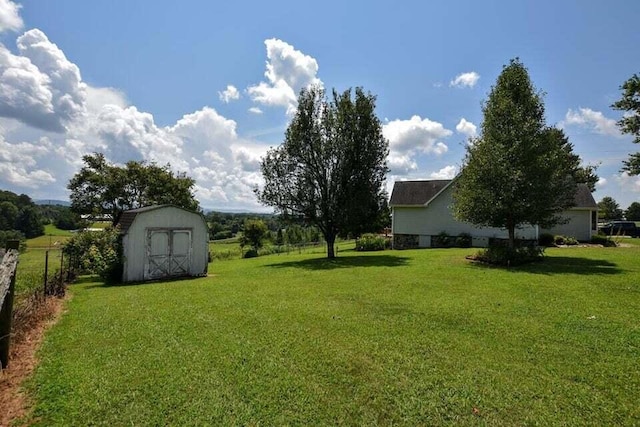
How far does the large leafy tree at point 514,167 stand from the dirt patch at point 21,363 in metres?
15.9

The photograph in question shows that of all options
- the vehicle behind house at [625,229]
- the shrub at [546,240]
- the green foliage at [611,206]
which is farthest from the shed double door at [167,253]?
the green foliage at [611,206]

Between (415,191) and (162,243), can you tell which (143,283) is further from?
(415,191)

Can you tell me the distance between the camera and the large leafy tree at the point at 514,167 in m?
15.6

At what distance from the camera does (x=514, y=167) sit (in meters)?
15.7

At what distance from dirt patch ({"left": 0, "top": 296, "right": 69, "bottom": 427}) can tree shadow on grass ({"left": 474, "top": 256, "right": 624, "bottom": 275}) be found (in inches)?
566

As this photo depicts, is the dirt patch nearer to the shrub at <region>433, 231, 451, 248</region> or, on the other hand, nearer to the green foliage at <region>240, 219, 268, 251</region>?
the shrub at <region>433, 231, 451, 248</region>

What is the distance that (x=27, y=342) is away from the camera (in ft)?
20.6

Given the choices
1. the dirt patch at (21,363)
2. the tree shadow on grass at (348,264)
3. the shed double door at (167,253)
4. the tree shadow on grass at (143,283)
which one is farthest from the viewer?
the tree shadow on grass at (348,264)

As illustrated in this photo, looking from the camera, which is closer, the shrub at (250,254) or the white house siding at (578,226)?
the white house siding at (578,226)

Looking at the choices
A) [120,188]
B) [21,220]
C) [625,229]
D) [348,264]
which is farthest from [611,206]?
[21,220]

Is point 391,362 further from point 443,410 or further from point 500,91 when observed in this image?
point 500,91

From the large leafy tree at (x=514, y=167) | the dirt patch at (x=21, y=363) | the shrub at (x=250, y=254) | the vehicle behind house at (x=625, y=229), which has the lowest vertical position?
the shrub at (x=250, y=254)

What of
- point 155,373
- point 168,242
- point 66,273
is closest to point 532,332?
point 155,373

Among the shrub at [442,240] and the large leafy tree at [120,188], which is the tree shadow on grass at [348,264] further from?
the large leafy tree at [120,188]
